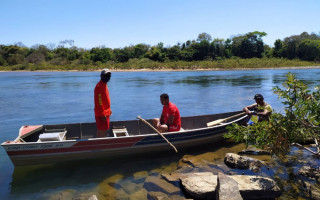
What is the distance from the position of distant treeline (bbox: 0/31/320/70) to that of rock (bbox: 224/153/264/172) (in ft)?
165

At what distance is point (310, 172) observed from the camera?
6078mm

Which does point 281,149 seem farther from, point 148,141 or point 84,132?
point 84,132

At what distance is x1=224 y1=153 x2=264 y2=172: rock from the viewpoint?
662cm

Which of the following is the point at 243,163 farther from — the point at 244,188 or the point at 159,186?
the point at 159,186

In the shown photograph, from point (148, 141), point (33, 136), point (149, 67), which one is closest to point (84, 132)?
point (33, 136)

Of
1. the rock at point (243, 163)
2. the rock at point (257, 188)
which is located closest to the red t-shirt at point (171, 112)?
the rock at point (243, 163)

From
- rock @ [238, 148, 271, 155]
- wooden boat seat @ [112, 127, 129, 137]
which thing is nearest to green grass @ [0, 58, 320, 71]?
wooden boat seat @ [112, 127, 129, 137]

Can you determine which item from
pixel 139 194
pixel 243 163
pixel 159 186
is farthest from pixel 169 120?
pixel 139 194

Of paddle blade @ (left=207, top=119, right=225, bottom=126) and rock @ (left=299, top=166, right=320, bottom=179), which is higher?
paddle blade @ (left=207, top=119, right=225, bottom=126)

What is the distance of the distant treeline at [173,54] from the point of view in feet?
193

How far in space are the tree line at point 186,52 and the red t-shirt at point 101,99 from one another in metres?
52.7

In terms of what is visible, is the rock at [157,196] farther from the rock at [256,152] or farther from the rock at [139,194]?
the rock at [256,152]

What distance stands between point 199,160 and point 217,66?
48.2 meters

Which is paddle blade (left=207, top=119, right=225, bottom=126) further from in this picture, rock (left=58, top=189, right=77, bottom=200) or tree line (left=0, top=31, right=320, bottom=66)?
tree line (left=0, top=31, right=320, bottom=66)
